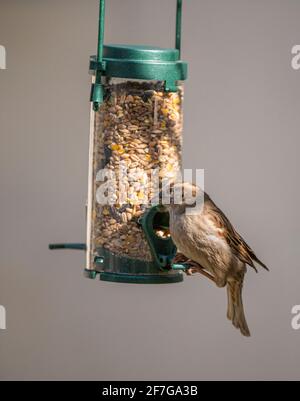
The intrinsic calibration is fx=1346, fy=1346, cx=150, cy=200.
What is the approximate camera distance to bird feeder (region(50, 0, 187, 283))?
6773mm

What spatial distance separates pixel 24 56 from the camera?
36.6 ft

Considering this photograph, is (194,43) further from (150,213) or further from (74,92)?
(150,213)

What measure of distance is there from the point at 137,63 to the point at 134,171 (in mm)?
578

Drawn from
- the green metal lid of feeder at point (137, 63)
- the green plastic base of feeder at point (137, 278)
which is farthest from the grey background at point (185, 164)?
the green metal lid of feeder at point (137, 63)

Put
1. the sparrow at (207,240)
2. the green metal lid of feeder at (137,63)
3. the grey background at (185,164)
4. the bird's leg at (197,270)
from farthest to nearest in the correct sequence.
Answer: the grey background at (185,164), the bird's leg at (197,270), the sparrow at (207,240), the green metal lid of feeder at (137,63)

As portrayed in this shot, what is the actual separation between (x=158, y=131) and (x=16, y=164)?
12.7ft

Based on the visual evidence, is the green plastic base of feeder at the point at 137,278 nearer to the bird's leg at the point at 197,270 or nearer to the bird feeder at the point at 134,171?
the bird feeder at the point at 134,171

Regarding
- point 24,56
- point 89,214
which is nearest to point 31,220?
point 24,56

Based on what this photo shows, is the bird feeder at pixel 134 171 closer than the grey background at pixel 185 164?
Yes

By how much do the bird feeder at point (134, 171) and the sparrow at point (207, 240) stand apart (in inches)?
4.8

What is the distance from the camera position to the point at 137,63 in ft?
21.6

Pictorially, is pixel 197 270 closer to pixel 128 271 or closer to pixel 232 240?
pixel 232 240

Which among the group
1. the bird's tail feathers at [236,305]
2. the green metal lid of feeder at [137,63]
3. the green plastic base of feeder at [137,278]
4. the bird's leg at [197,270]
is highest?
the green metal lid of feeder at [137,63]

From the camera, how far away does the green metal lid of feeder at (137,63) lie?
6.58m
